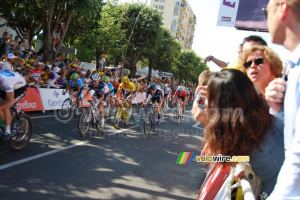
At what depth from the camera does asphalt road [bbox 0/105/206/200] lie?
386 centimetres

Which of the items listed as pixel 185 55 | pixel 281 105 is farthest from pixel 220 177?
pixel 185 55

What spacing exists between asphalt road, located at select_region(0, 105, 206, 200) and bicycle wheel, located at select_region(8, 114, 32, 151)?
0.48ft

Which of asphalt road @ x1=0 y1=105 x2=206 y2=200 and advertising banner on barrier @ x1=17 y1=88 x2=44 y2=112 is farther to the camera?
advertising banner on barrier @ x1=17 y1=88 x2=44 y2=112

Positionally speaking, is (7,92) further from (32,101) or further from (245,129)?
(32,101)

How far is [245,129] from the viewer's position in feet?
4.78

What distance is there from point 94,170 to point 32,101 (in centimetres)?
686

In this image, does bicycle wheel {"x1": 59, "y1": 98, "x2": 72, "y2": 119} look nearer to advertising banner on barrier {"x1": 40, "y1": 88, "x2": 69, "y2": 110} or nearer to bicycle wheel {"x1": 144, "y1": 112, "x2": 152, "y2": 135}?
advertising banner on barrier {"x1": 40, "y1": 88, "x2": 69, "y2": 110}

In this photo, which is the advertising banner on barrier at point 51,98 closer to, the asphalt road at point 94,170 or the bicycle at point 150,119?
the asphalt road at point 94,170

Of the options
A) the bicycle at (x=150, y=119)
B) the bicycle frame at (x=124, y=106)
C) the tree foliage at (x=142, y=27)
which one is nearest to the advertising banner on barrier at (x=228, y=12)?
the bicycle at (x=150, y=119)

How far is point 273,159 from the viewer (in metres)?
1.45

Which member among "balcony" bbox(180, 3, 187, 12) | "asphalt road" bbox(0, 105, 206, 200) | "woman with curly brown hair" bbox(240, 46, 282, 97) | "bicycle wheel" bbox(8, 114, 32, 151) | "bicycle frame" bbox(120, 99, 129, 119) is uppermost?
"balcony" bbox(180, 3, 187, 12)

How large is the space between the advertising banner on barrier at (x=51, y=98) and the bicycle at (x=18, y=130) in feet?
18.8

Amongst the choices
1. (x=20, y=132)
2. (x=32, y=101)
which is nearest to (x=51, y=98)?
(x=32, y=101)

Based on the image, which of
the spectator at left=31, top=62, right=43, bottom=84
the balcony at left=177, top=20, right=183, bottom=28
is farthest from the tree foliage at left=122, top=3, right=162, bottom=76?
the balcony at left=177, top=20, right=183, bottom=28
